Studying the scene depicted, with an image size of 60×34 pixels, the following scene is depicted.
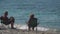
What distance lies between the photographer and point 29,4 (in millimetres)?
12492

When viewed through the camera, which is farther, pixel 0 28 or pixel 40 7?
pixel 40 7

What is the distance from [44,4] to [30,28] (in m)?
5.11

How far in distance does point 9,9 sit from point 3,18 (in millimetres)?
3413

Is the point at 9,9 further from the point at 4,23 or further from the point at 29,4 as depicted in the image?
the point at 4,23

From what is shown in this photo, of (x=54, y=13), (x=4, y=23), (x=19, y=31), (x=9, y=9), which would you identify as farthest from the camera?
(x=54, y=13)

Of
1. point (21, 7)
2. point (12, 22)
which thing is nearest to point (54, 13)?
point (21, 7)

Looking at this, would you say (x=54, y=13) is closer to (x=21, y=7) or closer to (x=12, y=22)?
(x=21, y=7)

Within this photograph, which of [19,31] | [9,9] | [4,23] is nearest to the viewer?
[19,31]

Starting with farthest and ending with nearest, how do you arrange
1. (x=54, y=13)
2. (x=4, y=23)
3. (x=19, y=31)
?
1. (x=54, y=13)
2. (x=4, y=23)
3. (x=19, y=31)

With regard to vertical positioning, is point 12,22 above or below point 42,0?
below

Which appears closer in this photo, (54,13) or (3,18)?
(3,18)

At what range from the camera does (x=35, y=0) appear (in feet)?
42.3

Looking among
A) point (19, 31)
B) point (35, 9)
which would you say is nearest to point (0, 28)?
point (19, 31)

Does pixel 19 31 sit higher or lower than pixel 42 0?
lower
